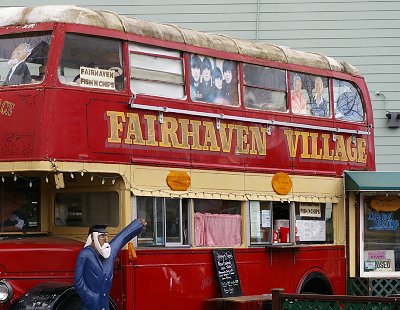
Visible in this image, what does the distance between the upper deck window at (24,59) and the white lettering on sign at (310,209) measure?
4.73 meters

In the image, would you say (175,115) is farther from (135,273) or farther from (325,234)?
(325,234)

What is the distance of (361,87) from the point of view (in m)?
16.6

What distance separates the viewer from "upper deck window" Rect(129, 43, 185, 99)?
12.5 metres

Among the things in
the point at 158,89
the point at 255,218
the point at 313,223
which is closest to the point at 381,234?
the point at 313,223

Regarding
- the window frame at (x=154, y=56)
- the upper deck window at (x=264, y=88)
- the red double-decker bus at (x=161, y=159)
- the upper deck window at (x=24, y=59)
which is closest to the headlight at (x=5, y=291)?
the red double-decker bus at (x=161, y=159)

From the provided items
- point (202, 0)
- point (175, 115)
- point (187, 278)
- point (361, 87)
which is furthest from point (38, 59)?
point (202, 0)

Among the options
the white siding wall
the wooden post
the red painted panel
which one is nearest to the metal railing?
the wooden post

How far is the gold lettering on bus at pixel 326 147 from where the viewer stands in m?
14.9

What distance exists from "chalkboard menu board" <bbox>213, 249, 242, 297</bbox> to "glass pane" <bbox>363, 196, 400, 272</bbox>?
280 centimetres

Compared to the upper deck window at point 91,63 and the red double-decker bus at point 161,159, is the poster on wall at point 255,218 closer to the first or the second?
the red double-decker bus at point 161,159

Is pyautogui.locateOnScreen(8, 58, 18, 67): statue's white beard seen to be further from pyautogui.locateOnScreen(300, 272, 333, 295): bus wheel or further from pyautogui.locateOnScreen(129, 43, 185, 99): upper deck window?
pyautogui.locateOnScreen(300, 272, 333, 295): bus wheel

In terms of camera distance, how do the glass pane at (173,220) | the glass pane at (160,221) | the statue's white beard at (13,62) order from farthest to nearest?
the glass pane at (173,220)
the glass pane at (160,221)
the statue's white beard at (13,62)

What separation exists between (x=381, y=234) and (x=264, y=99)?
2909 millimetres

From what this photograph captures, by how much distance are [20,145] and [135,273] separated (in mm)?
1832
